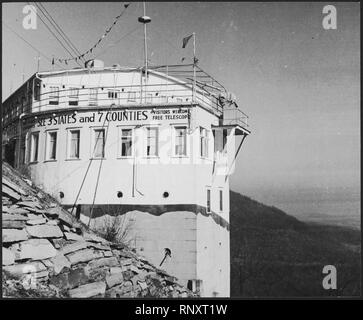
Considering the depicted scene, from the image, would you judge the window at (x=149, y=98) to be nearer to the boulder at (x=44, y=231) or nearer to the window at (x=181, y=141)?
the window at (x=181, y=141)

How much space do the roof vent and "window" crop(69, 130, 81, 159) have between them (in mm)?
2550

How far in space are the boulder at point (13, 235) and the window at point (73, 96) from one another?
4793 mm

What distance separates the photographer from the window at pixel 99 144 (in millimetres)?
12461

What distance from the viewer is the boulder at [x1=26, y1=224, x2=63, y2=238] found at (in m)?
10.5

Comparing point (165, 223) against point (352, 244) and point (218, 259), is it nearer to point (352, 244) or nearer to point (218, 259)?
point (218, 259)

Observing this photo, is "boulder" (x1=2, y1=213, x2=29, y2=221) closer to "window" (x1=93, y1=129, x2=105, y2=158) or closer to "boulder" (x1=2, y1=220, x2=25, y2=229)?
"boulder" (x1=2, y1=220, x2=25, y2=229)

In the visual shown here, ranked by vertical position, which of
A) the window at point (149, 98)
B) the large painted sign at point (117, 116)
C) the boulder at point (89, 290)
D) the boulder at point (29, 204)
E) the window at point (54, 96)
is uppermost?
the window at point (54, 96)

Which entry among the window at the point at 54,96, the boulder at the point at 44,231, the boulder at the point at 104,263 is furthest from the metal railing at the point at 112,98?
the boulder at the point at 104,263

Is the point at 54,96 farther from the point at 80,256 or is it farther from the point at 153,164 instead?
the point at 80,256

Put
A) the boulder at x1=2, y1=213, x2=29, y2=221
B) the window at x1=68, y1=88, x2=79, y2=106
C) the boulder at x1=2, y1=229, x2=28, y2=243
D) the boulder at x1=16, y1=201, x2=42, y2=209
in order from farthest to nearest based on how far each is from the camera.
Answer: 1. the window at x1=68, y1=88, x2=79, y2=106
2. the boulder at x1=16, y1=201, x2=42, y2=209
3. the boulder at x1=2, y1=213, x2=29, y2=221
4. the boulder at x1=2, y1=229, x2=28, y2=243

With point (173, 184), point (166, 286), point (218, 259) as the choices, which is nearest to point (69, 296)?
point (166, 286)

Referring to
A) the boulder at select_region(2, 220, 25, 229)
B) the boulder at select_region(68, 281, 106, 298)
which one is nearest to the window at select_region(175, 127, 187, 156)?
the boulder at select_region(68, 281, 106, 298)

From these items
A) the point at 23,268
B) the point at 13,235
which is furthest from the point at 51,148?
the point at 23,268

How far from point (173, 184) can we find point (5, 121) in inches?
222
